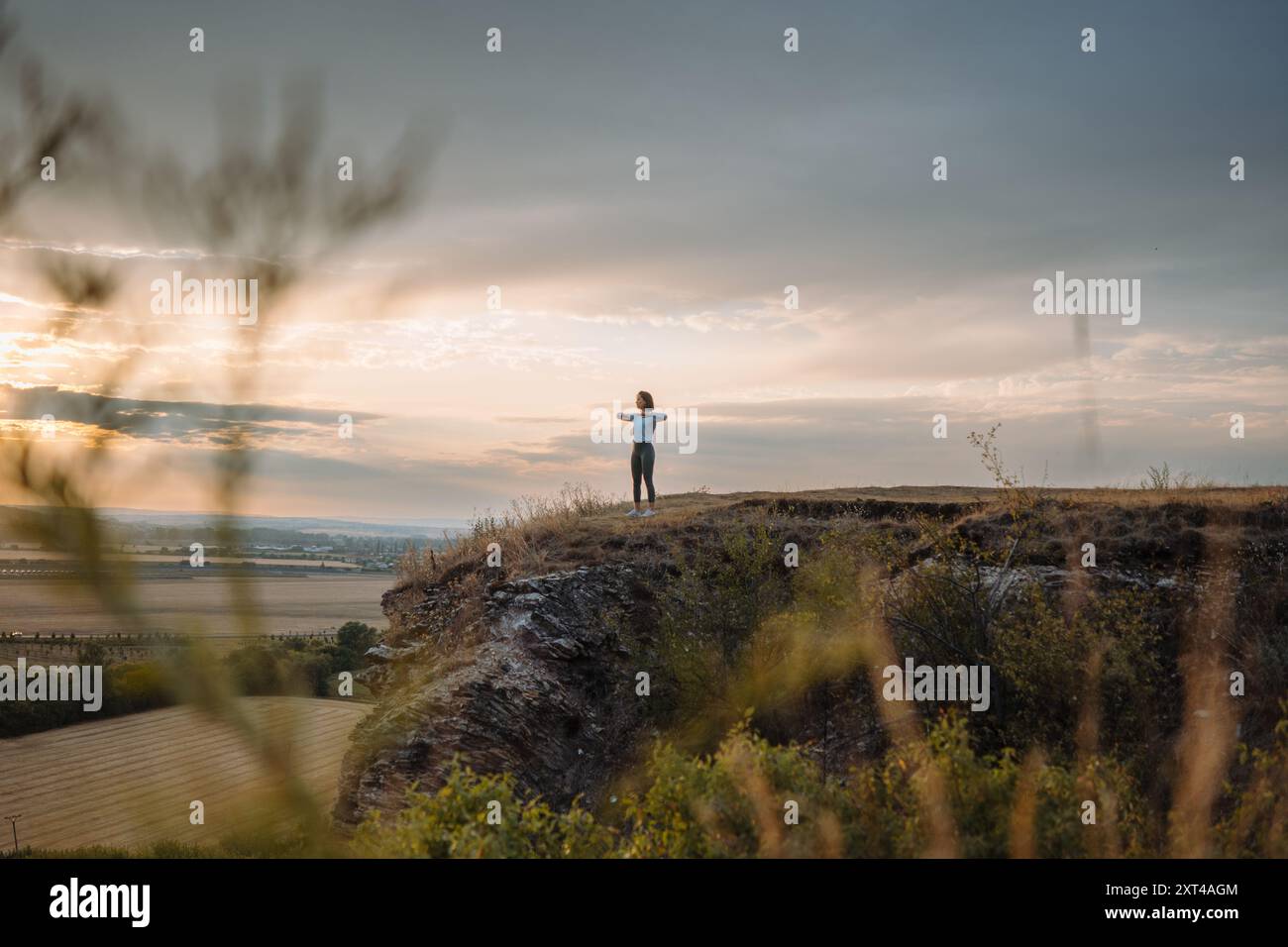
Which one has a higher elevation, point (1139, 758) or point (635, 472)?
point (635, 472)

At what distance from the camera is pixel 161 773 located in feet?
20.2

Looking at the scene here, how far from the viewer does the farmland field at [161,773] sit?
521cm

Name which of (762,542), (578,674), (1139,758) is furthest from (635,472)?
(1139,758)

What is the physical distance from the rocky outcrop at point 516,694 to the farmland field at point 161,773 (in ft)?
3.27

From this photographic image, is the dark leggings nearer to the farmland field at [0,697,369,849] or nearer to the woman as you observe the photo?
the woman

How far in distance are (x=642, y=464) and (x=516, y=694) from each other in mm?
6448

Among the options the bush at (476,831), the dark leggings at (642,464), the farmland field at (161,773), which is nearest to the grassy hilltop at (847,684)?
the bush at (476,831)

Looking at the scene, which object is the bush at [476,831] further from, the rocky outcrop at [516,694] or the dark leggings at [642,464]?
the dark leggings at [642,464]

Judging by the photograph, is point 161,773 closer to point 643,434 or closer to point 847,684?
point 847,684
